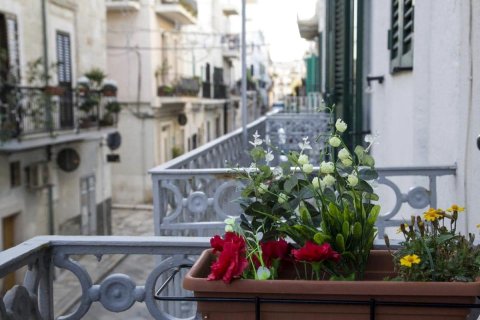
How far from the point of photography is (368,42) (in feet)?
23.5

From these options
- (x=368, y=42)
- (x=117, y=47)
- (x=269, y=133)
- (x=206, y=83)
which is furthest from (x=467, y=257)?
(x=206, y=83)

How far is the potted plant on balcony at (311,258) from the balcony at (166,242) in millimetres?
200

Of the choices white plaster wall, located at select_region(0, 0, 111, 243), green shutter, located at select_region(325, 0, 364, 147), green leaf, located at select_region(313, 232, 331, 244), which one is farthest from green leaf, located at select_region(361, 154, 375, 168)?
white plaster wall, located at select_region(0, 0, 111, 243)

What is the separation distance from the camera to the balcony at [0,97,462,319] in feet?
6.06

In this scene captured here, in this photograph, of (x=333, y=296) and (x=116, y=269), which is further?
(x=116, y=269)

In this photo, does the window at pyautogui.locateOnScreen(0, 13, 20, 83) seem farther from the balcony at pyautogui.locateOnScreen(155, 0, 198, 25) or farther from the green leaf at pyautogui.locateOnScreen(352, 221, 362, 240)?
the green leaf at pyautogui.locateOnScreen(352, 221, 362, 240)

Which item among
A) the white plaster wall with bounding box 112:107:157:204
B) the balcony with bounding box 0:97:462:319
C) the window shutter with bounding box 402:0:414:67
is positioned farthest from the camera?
the white plaster wall with bounding box 112:107:157:204

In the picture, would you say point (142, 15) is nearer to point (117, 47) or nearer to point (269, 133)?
point (117, 47)

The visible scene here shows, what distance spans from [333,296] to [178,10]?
75.8 ft

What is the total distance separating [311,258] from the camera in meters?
1.47

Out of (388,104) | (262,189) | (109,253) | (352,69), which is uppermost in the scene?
(352,69)

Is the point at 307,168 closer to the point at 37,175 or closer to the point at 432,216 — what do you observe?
the point at 432,216

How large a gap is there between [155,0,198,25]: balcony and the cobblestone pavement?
7.21m

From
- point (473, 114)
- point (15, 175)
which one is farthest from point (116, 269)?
point (473, 114)
